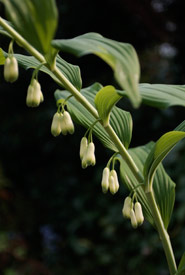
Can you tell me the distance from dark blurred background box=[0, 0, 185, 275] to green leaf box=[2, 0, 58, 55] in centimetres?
269

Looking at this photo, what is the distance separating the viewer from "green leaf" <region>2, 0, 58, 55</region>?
58 cm

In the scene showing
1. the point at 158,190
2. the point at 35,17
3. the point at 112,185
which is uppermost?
the point at 35,17

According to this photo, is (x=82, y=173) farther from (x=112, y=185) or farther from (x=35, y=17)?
(x=35, y=17)

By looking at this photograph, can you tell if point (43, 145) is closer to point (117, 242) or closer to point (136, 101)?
point (117, 242)

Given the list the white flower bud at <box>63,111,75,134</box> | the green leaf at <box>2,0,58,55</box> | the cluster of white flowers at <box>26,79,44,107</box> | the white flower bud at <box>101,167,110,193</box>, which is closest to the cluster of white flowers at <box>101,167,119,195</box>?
the white flower bud at <box>101,167,110,193</box>

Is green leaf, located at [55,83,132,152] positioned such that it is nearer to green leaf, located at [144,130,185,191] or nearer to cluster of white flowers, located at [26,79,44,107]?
green leaf, located at [144,130,185,191]

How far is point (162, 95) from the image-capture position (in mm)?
731

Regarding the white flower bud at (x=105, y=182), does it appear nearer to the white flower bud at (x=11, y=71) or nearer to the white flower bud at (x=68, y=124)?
the white flower bud at (x=68, y=124)

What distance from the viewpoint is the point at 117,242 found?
3.75 meters

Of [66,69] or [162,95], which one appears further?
[66,69]

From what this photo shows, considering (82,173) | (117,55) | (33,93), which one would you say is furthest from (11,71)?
(82,173)

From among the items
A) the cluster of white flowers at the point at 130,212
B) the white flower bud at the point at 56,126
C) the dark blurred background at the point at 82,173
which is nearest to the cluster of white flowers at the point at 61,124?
the white flower bud at the point at 56,126

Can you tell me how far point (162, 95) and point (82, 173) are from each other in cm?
393

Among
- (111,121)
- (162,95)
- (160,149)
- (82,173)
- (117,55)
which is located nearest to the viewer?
(117,55)
